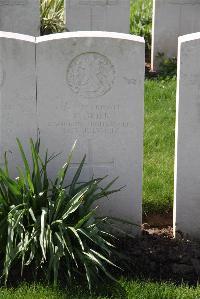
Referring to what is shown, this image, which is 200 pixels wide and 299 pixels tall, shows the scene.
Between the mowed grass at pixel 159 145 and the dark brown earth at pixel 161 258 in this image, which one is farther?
the mowed grass at pixel 159 145

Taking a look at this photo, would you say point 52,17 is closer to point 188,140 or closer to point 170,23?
point 170,23

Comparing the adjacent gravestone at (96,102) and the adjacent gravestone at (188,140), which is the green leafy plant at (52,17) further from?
the adjacent gravestone at (188,140)

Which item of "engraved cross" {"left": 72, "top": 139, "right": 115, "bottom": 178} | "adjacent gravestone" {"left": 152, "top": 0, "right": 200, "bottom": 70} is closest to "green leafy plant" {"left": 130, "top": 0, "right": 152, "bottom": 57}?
"adjacent gravestone" {"left": 152, "top": 0, "right": 200, "bottom": 70}

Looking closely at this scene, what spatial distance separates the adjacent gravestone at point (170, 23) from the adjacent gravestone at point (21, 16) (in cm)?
165

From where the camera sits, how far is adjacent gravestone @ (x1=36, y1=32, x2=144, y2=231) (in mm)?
5188

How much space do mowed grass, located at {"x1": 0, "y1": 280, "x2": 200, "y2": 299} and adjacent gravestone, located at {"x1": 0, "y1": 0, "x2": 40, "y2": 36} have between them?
5397 mm

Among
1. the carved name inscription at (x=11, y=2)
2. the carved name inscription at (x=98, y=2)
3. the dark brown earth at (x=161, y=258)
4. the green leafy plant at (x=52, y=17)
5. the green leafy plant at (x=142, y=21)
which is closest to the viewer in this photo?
the dark brown earth at (x=161, y=258)

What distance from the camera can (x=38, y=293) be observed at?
15.5ft

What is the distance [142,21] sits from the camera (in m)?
11.2

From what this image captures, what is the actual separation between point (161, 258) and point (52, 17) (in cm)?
582

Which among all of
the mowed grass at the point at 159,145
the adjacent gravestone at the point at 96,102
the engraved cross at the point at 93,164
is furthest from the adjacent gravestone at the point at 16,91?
the mowed grass at the point at 159,145

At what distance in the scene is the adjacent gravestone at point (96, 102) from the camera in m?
5.19

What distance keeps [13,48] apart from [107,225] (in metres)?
1.44

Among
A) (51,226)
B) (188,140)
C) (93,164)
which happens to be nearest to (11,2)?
(93,164)
